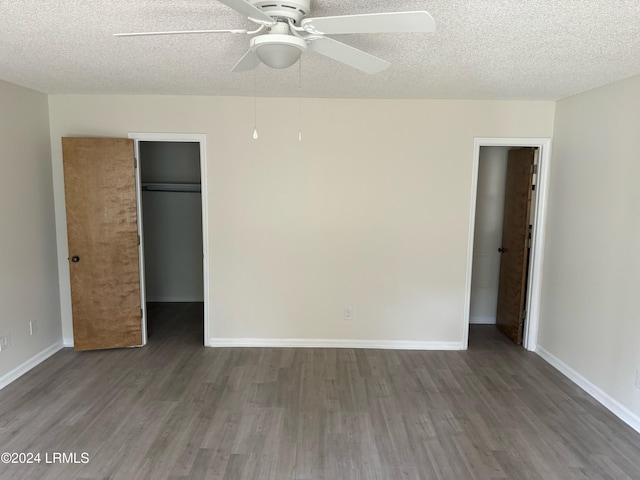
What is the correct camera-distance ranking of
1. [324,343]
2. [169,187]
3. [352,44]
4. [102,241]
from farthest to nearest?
[169,187], [324,343], [102,241], [352,44]

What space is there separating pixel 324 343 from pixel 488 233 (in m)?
2.41

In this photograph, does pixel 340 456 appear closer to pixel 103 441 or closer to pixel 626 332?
pixel 103 441

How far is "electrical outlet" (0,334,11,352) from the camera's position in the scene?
3.21 m

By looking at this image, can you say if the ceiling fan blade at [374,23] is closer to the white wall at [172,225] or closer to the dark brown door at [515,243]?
the dark brown door at [515,243]

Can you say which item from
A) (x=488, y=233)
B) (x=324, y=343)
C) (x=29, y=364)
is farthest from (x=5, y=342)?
(x=488, y=233)

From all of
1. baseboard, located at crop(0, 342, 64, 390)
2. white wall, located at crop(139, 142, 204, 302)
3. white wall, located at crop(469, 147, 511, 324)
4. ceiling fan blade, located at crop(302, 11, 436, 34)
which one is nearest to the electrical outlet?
baseboard, located at crop(0, 342, 64, 390)

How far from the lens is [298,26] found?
176 centimetres

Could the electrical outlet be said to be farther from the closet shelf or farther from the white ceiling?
the closet shelf

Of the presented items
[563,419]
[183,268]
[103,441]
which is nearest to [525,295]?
[563,419]

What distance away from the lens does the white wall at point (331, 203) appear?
149 inches

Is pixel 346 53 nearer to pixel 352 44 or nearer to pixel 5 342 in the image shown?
pixel 352 44

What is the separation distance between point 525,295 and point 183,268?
172 inches

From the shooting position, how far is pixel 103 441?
8.39 ft

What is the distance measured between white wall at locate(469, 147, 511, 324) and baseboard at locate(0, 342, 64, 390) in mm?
4653
